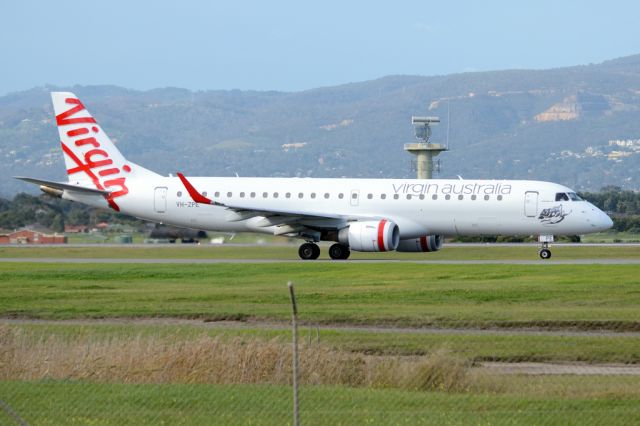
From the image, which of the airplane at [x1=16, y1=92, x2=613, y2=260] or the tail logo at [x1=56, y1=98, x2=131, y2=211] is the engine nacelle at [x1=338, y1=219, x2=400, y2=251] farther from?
the tail logo at [x1=56, y1=98, x2=131, y2=211]

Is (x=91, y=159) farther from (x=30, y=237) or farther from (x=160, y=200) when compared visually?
(x=30, y=237)

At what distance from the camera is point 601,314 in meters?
27.3

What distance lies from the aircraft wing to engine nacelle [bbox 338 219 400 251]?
111 centimetres

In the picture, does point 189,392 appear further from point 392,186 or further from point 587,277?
point 392,186

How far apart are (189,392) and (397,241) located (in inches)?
1085

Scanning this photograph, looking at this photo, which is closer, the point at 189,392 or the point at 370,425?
the point at 370,425

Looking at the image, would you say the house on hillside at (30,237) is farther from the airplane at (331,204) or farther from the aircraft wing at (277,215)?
the aircraft wing at (277,215)

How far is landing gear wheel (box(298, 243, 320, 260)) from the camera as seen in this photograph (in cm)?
4641

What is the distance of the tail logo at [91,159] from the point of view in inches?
1967

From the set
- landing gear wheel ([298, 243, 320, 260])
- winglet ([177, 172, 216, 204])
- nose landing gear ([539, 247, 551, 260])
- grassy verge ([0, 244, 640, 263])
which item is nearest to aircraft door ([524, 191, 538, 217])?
nose landing gear ([539, 247, 551, 260])

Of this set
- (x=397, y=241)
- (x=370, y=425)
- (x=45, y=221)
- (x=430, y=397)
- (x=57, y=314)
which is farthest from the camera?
(x=45, y=221)

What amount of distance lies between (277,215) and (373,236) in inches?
148

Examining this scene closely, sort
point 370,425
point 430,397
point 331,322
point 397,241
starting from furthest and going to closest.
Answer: point 397,241 → point 331,322 → point 430,397 → point 370,425

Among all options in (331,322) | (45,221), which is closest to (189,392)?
(331,322)
